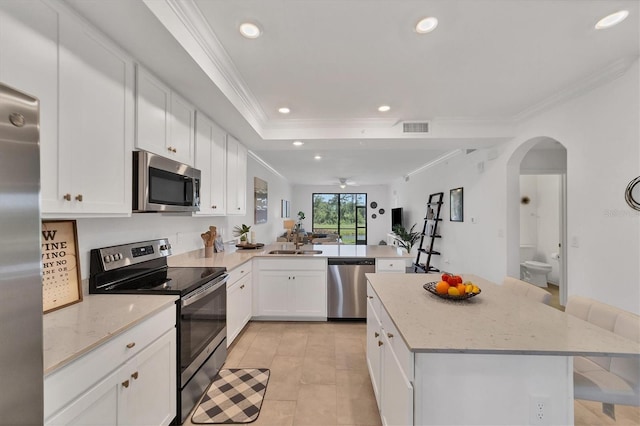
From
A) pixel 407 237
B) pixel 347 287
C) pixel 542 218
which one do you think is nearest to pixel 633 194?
pixel 347 287

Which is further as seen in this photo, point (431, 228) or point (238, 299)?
point (431, 228)

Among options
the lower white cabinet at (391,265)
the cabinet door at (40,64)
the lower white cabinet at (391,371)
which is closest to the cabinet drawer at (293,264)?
the lower white cabinet at (391,265)

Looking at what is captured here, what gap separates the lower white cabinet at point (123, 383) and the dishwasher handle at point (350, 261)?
6.81ft

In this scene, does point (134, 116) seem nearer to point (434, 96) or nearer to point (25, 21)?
point (25, 21)

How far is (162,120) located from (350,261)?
2.50 m

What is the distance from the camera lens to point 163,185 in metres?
1.89

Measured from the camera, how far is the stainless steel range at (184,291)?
1.68 m

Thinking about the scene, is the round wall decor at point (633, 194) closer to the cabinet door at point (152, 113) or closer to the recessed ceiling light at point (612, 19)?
the recessed ceiling light at point (612, 19)

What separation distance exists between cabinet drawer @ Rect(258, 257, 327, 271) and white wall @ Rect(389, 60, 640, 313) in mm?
2573

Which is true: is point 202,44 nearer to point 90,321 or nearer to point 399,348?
point 90,321

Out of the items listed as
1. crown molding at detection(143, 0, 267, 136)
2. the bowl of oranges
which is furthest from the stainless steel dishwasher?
crown molding at detection(143, 0, 267, 136)

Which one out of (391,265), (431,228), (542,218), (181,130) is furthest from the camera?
(431,228)

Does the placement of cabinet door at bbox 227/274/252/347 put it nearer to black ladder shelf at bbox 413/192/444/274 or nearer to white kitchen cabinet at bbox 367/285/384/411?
white kitchen cabinet at bbox 367/285/384/411

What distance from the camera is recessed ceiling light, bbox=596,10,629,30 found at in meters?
1.64
